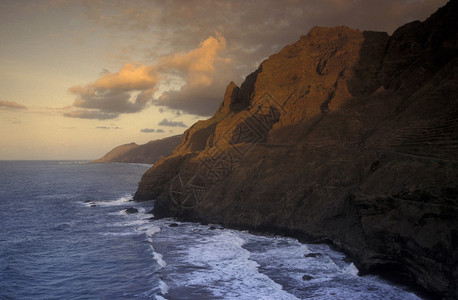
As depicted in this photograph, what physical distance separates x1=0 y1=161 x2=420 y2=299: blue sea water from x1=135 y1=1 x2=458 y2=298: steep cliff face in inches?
105

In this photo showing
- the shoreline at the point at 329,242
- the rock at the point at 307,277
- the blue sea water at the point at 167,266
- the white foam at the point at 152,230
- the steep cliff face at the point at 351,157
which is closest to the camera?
the shoreline at the point at 329,242

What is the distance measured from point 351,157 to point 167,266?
2179cm

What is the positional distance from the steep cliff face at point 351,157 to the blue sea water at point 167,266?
2.67 meters

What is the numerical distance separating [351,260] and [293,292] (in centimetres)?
714

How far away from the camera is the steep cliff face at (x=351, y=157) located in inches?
762

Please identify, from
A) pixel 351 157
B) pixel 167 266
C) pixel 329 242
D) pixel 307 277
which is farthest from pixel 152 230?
pixel 351 157

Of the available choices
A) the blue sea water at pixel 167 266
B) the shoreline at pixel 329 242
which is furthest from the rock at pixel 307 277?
the shoreline at pixel 329 242

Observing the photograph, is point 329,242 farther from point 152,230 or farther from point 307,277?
point 152,230

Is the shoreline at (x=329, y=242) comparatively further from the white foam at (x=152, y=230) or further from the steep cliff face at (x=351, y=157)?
the white foam at (x=152, y=230)

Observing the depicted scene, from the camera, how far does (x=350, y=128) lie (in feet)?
128

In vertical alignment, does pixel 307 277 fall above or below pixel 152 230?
above

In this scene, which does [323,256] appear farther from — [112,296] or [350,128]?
[350,128]

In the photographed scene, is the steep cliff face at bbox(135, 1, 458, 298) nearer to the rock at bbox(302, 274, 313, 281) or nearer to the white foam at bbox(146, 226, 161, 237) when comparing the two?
the rock at bbox(302, 274, 313, 281)

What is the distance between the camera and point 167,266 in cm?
2503
